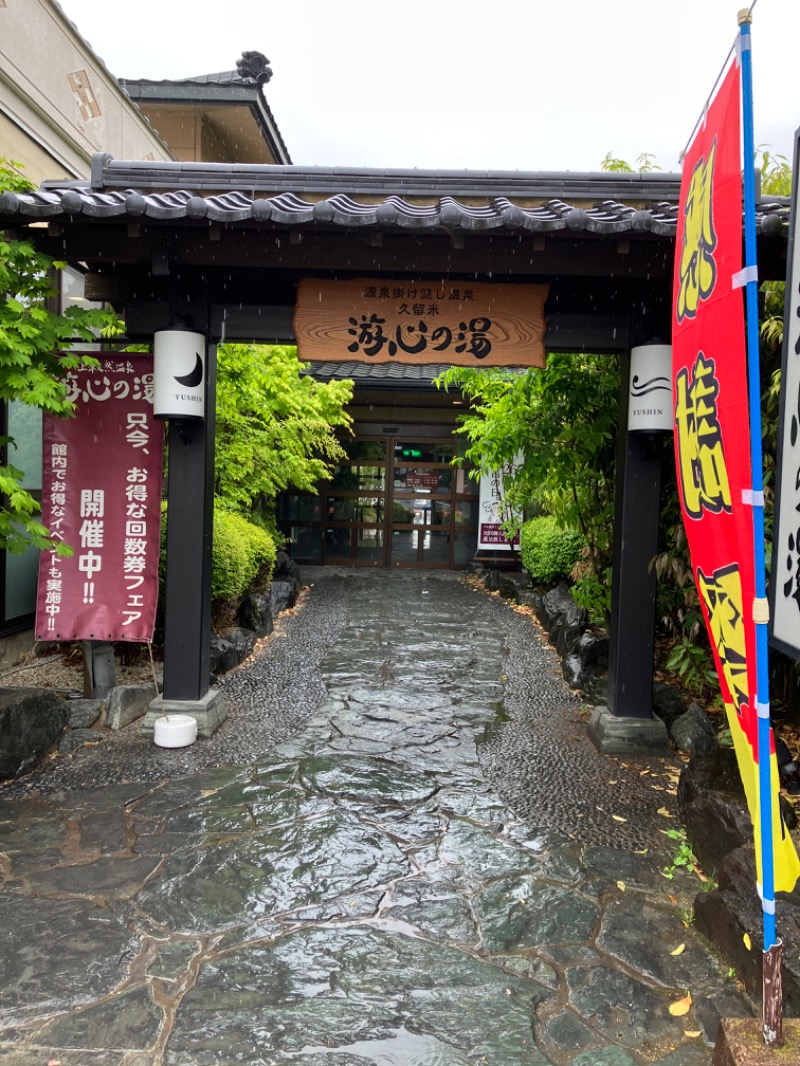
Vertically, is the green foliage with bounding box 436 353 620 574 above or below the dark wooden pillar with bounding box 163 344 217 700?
above

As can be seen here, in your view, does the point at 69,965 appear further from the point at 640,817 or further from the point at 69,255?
the point at 69,255

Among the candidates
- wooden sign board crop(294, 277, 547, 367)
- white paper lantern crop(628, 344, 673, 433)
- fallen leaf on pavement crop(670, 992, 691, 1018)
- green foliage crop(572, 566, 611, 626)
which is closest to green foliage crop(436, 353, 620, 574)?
green foliage crop(572, 566, 611, 626)

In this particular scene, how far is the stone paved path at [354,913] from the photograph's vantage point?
3127 millimetres

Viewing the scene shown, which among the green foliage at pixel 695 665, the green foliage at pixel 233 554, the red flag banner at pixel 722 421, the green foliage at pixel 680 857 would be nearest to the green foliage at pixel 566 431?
the green foliage at pixel 695 665

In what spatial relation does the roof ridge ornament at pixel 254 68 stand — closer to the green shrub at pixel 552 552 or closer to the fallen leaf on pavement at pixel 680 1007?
the green shrub at pixel 552 552

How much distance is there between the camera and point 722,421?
2793 mm

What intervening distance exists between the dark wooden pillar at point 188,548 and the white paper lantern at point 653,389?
3.72 m

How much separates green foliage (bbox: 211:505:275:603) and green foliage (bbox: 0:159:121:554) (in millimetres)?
2709

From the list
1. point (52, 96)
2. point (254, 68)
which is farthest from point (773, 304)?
point (254, 68)

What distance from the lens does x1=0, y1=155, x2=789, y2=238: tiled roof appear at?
5.05 meters

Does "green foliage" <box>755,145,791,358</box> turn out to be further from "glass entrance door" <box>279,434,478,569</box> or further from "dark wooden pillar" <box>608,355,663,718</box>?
"glass entrance door" <box>279,434,478,569</box>

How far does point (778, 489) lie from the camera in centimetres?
323

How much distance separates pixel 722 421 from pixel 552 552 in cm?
1008

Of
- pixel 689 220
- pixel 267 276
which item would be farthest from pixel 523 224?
pixel 267 276
